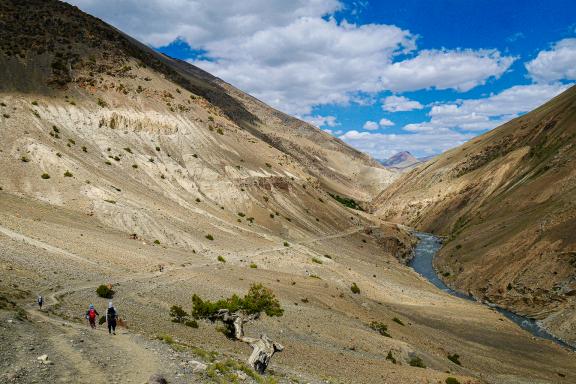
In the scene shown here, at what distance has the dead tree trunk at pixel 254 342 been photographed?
18.0 meters

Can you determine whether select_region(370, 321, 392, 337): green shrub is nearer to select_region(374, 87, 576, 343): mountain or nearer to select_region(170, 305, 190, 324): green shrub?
select_region(170, 305, 190, 324): green shrub

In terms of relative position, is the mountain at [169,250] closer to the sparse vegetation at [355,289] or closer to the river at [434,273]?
the sparse vegetation at [355,289]

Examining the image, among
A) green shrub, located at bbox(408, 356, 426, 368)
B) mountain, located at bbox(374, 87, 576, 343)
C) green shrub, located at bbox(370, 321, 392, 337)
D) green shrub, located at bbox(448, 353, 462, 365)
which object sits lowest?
green shrub, located at bbox(448, 353, 462, 365)

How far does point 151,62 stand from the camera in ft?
283

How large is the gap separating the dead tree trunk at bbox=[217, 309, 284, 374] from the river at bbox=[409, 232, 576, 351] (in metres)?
28.8

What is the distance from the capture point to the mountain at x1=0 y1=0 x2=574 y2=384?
18.2 m

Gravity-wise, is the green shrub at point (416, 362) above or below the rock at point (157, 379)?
below

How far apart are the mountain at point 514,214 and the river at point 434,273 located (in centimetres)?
99

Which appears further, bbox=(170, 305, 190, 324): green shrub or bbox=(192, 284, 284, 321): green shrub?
bbox=(192, 284, 284, 321): green shrub

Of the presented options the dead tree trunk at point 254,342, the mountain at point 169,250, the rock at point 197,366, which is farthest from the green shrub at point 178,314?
the rock at point 197,366

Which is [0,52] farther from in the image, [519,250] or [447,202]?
[447,202]

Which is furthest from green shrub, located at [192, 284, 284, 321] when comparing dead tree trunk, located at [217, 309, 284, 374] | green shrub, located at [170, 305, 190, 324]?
green shrub, located at [170, 305, 190, 324]

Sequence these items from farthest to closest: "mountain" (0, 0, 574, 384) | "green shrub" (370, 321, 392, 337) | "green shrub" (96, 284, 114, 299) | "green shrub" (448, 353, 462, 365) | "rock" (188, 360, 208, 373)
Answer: "green shrub" (370, 321, 392, 337)
"green shrub" (448, 353, 462, 365)
"green shrub" (96, 284, 114, 299)
"mountain" (0, 0, 574, 384)
"rock" (188, 360, 208, 373)

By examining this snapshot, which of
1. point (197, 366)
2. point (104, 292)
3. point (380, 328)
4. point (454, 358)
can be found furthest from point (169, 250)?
point (197, 366)
